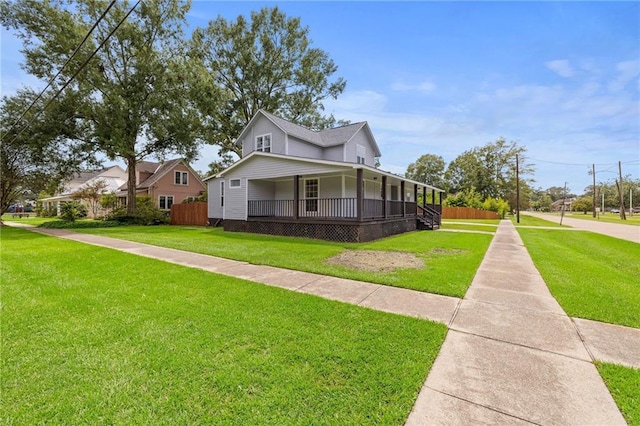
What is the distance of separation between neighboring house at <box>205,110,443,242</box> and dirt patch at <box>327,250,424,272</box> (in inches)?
102

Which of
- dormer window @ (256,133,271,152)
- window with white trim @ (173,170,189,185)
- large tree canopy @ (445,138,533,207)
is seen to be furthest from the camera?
large tree canopy @ (445,138,533,207)

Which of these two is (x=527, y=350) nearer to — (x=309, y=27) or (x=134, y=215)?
(x=134, y=215)

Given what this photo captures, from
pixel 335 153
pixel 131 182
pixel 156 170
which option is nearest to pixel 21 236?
pixel 131 182

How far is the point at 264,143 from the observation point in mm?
17969

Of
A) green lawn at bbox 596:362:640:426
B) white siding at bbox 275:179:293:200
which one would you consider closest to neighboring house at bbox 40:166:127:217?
white siding at bbox 275:179:293:200

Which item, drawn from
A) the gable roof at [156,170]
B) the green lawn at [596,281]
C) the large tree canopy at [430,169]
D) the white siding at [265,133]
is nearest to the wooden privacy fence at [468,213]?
the large tree canopy at [430,169]

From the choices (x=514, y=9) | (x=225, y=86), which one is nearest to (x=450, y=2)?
(x=514, y=9)

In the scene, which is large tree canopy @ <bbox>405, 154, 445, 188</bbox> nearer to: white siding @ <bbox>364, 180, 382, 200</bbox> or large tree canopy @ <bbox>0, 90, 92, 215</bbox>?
white siding @ <bbox>364, 180, 382, 200</bbox>

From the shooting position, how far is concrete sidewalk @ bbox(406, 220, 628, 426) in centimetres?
204

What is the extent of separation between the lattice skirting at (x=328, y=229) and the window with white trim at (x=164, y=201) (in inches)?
607

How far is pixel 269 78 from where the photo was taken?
82.7 ft

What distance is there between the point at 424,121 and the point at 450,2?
54.8 feet

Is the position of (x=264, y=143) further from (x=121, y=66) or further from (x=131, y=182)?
(x=121, y=66)

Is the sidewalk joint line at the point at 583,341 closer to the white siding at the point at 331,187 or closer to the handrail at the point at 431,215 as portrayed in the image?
the white siding at the point at 331,187
